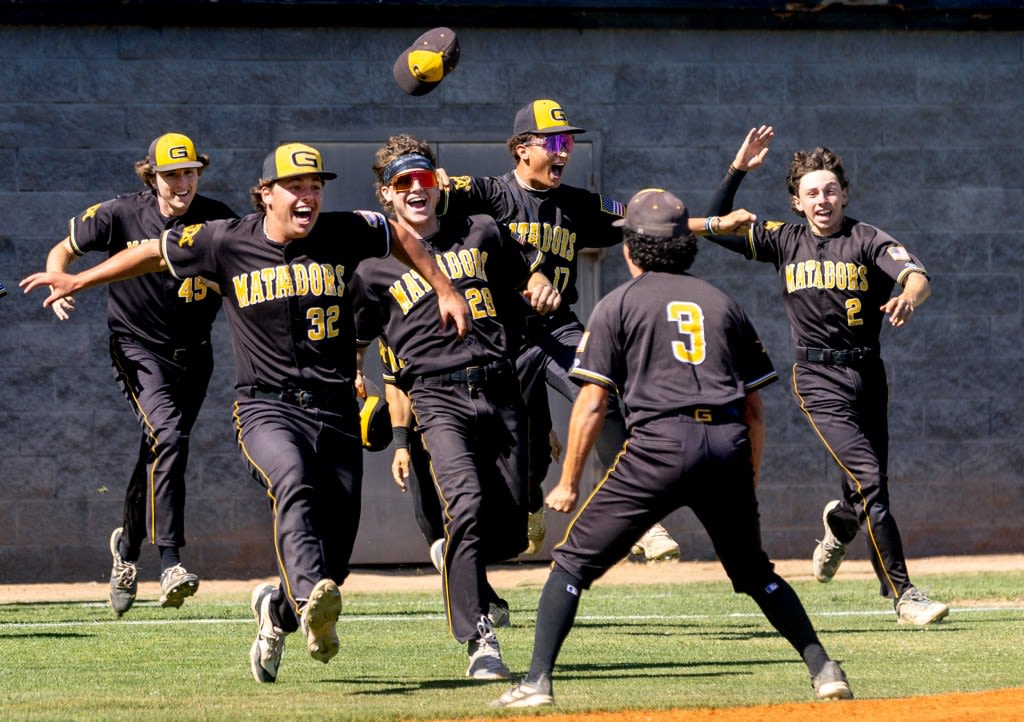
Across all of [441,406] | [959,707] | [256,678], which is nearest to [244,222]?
[441,406]

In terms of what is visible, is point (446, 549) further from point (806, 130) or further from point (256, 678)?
point (806, 130)

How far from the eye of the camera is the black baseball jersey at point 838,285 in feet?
31.8

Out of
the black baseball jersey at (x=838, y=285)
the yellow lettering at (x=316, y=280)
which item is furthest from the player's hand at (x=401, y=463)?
the black baseball jersey at (x=838, y=285)

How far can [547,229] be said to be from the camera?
954 cm

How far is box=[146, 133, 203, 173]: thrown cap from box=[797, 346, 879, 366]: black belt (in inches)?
143

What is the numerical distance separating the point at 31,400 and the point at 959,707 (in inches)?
353

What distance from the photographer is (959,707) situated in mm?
6199

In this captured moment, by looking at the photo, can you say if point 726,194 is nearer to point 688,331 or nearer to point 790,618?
point 688,331

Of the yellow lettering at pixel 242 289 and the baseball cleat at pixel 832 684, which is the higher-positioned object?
the yellow lettering at pixel 242 289

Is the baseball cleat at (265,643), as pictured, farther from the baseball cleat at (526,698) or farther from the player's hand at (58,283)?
the player's hand at (58,283)

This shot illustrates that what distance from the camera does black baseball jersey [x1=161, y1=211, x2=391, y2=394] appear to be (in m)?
7.28

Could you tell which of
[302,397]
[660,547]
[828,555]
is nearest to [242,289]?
[302,397]

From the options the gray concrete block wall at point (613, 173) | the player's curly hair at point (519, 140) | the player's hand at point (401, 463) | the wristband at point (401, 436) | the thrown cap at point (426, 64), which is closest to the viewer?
the wristband at point (401, 436)

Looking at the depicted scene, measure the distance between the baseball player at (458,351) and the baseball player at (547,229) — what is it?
1.07 m
